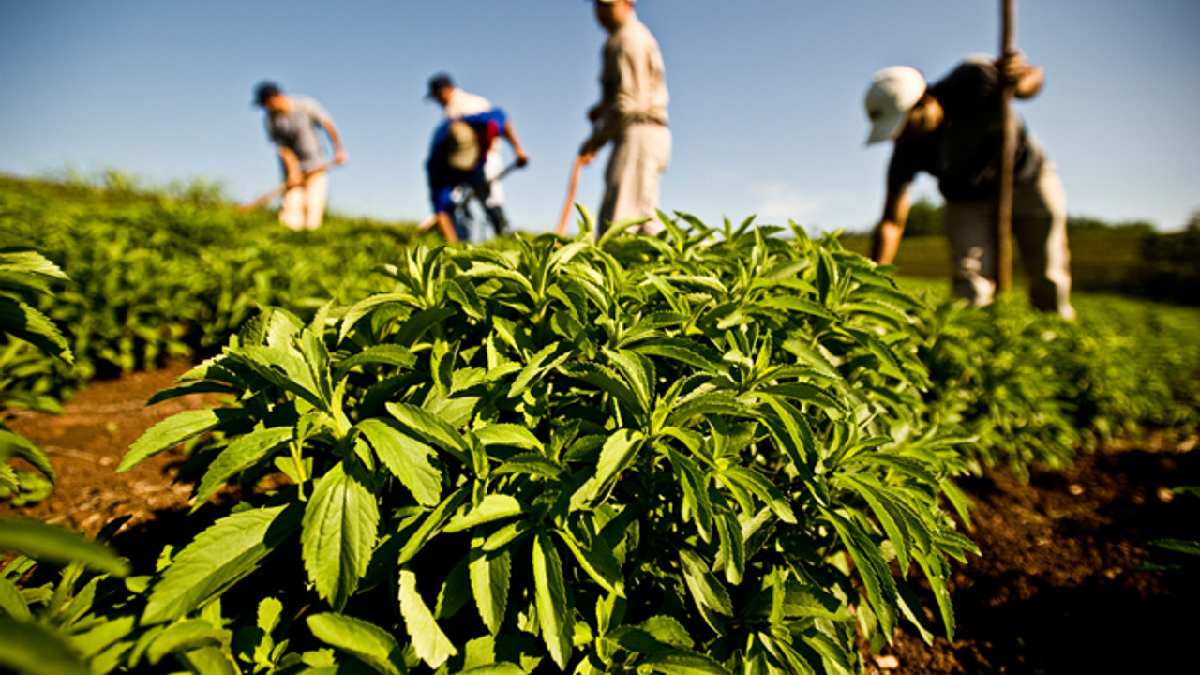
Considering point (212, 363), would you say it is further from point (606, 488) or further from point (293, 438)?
point (606, 488)

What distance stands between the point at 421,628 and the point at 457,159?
805 centimetres

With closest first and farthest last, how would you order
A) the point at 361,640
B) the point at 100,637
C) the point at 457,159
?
the point at 100,637
the point at 361,640
the point at 457,159

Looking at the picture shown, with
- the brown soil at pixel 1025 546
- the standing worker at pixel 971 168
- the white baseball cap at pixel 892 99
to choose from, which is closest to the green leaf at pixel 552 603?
the brown soil at pixel 1025 546

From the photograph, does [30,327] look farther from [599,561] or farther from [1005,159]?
[1005,159]

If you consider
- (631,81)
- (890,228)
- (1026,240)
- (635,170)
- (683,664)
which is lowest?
(683,664)

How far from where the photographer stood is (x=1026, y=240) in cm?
582

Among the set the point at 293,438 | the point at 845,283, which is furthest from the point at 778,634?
the point at 293,438

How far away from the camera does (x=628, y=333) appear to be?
1.39m

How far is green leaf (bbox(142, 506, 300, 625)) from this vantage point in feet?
3.12

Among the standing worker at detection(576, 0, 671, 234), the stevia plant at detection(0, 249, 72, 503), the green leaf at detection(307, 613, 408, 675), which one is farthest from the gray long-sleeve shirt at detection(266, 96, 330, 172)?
the green leaf at detection(307, 613, 408, 675)

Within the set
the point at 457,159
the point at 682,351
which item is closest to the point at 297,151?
the point at 457,159

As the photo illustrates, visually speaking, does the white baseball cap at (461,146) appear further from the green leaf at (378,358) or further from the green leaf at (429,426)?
the green leaf at (429,426)

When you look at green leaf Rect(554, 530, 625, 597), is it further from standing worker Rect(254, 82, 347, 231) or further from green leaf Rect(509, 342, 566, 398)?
standing worker Rect(254, 82, 347, 231)

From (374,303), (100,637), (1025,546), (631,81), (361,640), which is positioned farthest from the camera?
(631,81)
